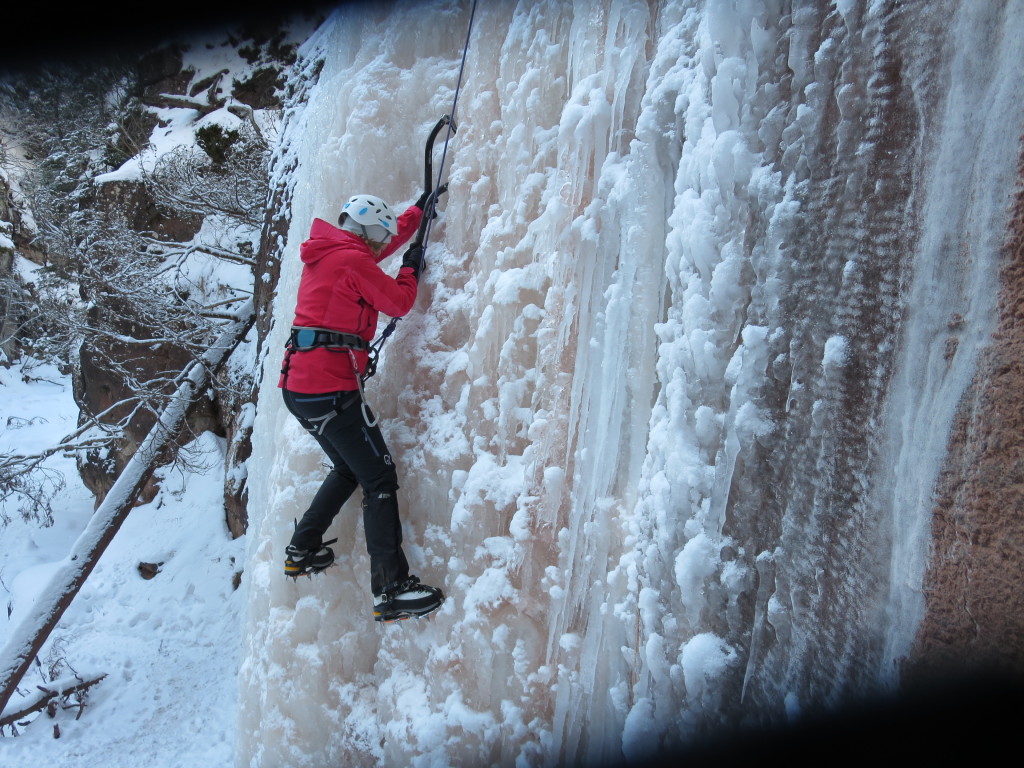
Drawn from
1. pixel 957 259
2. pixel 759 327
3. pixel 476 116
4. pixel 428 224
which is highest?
pixel 476 116

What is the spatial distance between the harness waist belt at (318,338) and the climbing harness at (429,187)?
0.18 meters

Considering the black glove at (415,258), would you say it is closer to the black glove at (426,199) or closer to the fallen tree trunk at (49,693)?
the black glove at (426,199)

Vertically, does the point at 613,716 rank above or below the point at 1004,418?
below

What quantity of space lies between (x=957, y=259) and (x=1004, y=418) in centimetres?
28

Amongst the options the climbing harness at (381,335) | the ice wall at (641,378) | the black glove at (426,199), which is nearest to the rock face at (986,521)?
the ice wall at (641,378)

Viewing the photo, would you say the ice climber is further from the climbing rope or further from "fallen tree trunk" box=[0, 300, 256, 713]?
"fallen tree trunk" box=[0, 300, 256, 713]

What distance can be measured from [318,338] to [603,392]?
115 cm

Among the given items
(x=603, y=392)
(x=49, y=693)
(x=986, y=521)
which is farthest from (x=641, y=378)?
(x=49, y=693)

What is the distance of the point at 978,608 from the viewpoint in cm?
97

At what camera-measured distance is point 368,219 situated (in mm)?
2375

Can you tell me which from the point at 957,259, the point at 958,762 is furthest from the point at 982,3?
the point at 958,762

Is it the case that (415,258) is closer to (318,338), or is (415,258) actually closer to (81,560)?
(318,338)

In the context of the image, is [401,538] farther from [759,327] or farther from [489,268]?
[759,327]

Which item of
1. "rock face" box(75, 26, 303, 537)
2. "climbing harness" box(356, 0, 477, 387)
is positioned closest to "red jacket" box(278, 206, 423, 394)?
"climbing harness" box(356, 0, 477, 387)
